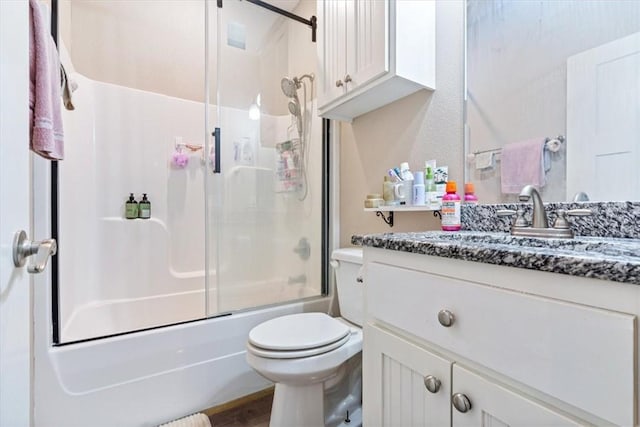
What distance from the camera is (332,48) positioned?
1.45 meters

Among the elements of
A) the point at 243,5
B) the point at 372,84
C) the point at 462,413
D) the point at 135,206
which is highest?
A: the point at 243,5

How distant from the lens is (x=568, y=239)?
29.0 inches

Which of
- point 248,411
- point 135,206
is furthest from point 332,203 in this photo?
point 135,206

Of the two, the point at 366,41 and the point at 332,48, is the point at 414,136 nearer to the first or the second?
the point at 366,41

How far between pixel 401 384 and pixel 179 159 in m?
2.05

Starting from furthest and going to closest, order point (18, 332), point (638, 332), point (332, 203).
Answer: point (332, 203) < point (18, 332) < point (638, 332)

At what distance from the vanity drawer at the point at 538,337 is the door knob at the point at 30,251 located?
0.72 meters

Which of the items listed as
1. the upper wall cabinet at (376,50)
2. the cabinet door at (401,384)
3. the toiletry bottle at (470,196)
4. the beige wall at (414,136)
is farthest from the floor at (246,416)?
the upper wall cabinet at (376,50)

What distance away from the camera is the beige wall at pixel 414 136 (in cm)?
119

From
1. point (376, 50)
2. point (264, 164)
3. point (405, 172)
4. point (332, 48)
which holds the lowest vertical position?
point (405, 172)

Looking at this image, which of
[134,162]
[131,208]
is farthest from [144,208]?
[134,162]

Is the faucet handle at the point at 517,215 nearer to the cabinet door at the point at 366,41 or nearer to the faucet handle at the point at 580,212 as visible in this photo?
the faucet handle at the point at 580,212

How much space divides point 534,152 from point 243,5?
1.79 metres

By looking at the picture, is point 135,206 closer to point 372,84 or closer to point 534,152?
point 372,84
